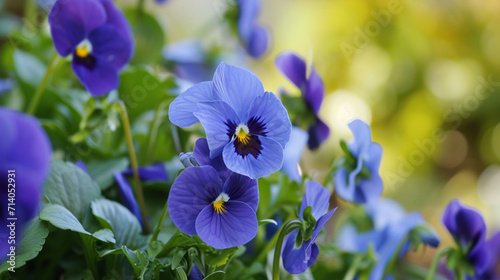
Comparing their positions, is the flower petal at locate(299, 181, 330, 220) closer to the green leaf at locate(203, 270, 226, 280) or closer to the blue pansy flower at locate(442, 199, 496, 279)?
the green leaf at locate(203, 270, 226, 280)

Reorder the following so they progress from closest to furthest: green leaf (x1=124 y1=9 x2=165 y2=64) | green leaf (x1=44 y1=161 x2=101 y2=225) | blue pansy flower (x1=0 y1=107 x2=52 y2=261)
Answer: blue pansy flower (x1=0 y1=107 x2=52 y2=261) < green leaf (x1=44 y1=161 x2=101 y2=225) < green leaf (x1=124 y1=9 x2=165 y2=64)

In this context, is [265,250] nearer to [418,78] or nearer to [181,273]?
[181,273]

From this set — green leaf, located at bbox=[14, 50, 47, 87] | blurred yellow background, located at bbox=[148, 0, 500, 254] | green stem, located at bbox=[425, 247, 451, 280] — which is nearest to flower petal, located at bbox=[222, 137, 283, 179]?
green stem, located at bbox=[425, 247, 451, 280]

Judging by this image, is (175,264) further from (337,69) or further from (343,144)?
(337,69)

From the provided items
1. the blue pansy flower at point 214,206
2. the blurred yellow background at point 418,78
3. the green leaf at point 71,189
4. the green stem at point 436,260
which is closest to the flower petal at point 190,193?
the blue pansy flower at point 214,206

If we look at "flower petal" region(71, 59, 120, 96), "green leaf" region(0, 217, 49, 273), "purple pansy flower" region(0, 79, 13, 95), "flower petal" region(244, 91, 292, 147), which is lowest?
"green leaf" region(0, 217, 49, 273)

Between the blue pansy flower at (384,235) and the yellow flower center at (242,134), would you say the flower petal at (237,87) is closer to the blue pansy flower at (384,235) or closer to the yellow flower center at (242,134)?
the yellow flower center at (242,134)

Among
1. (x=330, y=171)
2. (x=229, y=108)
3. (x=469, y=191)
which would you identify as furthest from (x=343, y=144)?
(x=469, y=191)

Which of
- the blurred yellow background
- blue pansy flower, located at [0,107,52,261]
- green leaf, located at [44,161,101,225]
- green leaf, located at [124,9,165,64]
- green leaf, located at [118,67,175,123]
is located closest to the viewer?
blue pansy flower, located at [0,107,52,261]
